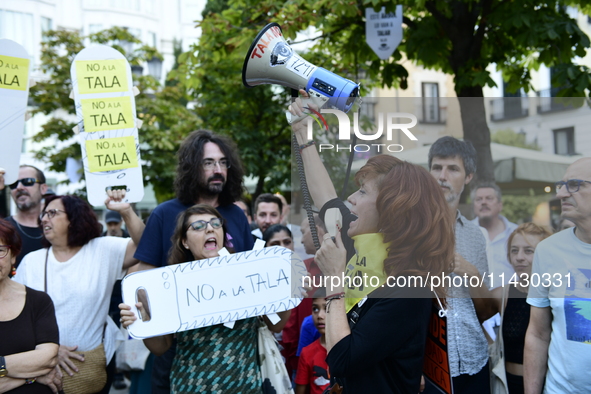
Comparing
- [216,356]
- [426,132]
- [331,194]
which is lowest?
[216,356]

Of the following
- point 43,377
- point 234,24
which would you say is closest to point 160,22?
point 234,24

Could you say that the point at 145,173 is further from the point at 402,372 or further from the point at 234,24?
the point at 402,372

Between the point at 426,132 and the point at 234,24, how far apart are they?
4762 mm

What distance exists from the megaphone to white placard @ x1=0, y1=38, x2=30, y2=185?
1.69 meters

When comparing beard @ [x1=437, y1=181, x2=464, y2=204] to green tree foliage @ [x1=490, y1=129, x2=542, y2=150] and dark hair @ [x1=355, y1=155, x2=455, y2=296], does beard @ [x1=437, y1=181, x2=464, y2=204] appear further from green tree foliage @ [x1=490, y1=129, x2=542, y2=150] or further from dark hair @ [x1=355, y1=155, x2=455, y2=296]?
dark hair @ [x1=355, y1=155, x2=455, y2=296]

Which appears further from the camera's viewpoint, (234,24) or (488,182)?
(234,24)

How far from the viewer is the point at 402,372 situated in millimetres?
2236

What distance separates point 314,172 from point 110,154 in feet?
5.08

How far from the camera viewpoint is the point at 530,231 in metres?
2.87

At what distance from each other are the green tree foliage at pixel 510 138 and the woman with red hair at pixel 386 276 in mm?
781

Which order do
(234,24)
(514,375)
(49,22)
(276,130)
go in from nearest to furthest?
(514,375)
(234,24)
(276,130)
(49,22)

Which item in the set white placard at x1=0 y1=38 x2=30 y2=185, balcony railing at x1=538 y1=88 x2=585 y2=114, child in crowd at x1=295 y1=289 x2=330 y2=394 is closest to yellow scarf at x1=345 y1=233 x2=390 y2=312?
balcony railing at x1=538 y1=88 x2=585 y2=114

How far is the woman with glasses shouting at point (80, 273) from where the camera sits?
136 inches

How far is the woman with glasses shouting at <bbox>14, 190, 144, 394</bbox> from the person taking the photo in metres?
3.45
